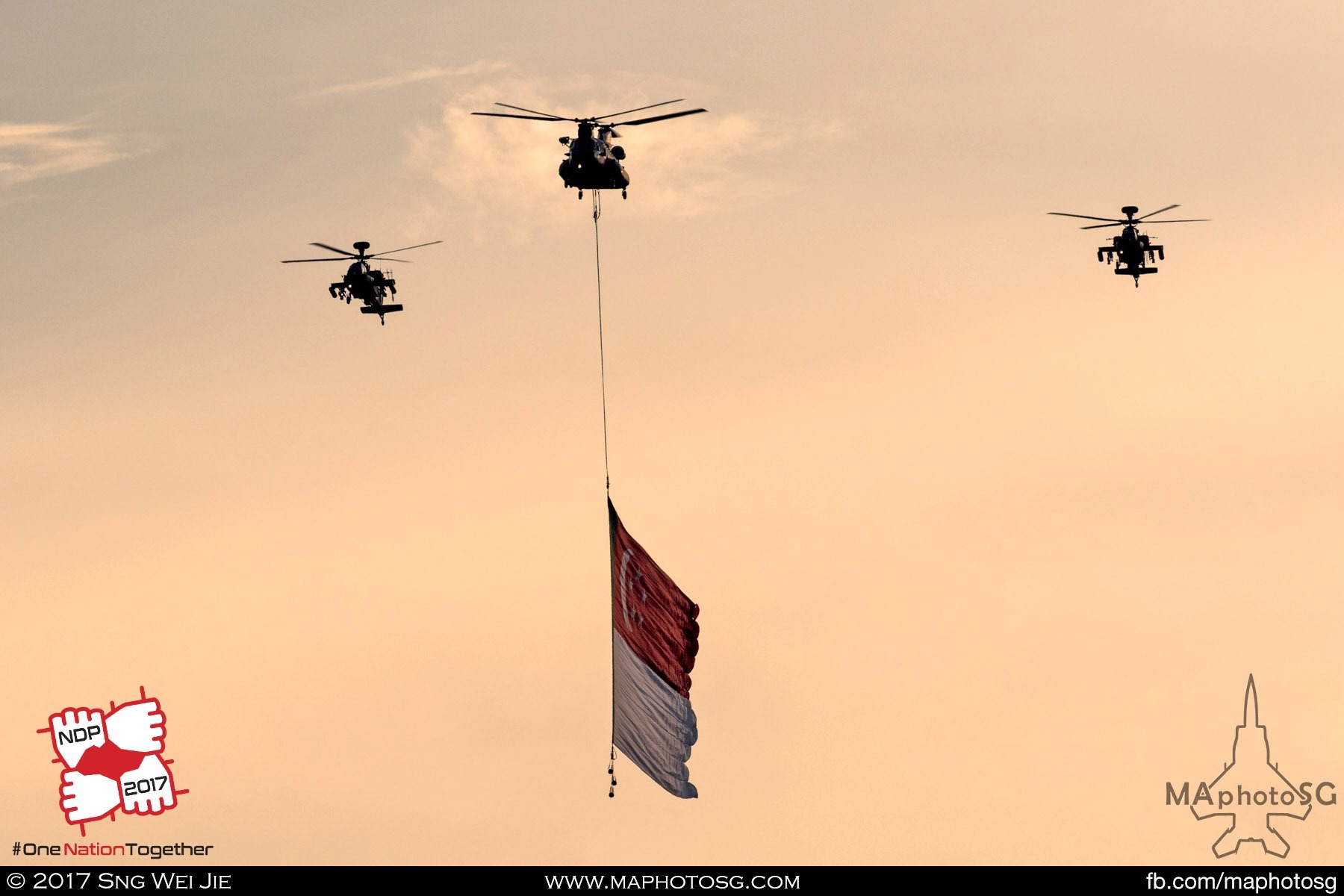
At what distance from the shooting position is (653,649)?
120 metres

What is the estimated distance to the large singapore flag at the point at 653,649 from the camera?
388 ft

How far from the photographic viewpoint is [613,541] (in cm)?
11938

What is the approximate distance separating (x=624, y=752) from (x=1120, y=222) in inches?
2502

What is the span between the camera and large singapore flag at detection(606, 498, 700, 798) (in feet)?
388

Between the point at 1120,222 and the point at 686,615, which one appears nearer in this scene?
the point at 686,615
